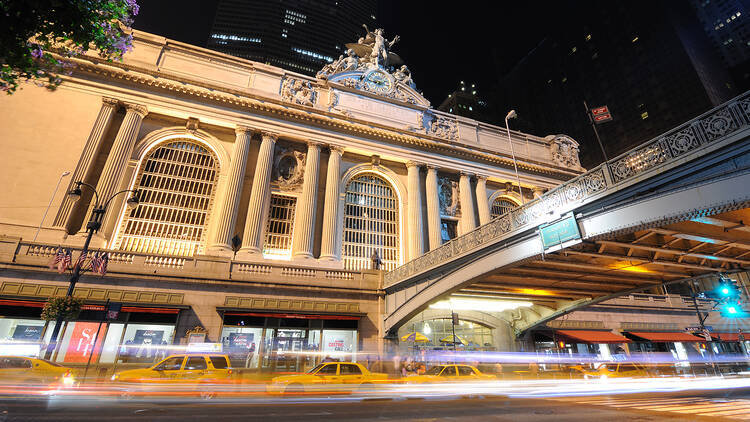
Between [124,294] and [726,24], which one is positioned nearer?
[124,294]

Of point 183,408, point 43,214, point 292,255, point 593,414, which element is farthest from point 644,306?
point 43,214

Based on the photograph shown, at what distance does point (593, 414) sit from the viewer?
27.6ft

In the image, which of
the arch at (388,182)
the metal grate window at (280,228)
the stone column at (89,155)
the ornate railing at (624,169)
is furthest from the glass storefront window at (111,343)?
the ornate railing at (624,169)

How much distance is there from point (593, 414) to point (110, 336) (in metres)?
20.1

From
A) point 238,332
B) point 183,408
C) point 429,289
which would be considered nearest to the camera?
point 183,408

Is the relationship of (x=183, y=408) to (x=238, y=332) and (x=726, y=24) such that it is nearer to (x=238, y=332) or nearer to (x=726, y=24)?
(x=238, y=332)

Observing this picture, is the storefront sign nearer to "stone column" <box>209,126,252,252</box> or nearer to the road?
"stone column" <box>209,126,252,252</box>

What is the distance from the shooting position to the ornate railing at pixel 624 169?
6.58 meters

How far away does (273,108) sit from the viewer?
2553 centimetres

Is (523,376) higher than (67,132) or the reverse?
the reverse

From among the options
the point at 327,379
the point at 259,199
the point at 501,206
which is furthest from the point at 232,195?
the point at 501,206

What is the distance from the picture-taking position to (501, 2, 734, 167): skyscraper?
50594 millimetres

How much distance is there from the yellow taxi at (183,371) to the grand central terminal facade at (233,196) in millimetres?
6248

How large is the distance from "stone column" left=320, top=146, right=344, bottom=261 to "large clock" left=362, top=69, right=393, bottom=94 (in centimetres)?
842
